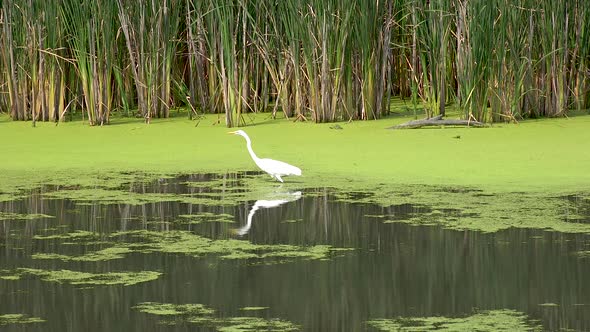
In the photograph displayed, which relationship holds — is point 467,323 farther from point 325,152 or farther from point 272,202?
point 325,152

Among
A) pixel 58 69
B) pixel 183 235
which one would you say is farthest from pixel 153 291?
pixel 58 69

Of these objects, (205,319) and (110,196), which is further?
(110,196)

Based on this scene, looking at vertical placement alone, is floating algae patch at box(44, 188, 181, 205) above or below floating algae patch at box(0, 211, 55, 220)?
above

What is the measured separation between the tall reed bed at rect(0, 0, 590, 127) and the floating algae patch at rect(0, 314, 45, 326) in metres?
4.72

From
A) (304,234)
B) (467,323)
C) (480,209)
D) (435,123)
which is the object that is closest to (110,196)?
(304,234)

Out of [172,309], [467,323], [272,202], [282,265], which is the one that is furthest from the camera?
[272,202]

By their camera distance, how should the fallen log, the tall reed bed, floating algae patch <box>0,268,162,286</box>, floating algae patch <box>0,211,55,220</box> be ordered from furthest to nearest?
the tall reed bed
the fallen log
floating algae patch <box>0,211,55,220</box>
floating algae patch <box>0,268,162,286</box>

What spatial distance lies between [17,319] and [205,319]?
0.48m

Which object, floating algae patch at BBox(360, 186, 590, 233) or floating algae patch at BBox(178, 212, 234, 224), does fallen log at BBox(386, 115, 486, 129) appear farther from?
floating algae patch at BBox(178, 212, 234, 224)

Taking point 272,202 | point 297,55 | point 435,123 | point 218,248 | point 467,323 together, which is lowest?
point 467,323

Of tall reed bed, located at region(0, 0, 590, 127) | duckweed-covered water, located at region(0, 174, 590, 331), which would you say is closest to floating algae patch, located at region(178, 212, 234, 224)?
duckweed-covered water, located at region(0, 174, 590, 331)

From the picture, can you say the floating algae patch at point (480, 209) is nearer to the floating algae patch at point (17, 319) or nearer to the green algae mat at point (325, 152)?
the green algae mat at point (325, 152)

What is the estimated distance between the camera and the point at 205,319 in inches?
123

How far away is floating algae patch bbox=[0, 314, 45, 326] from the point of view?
310 centimetres
